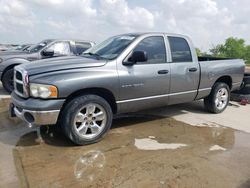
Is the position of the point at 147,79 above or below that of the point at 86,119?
above

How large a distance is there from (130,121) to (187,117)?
1.38 m

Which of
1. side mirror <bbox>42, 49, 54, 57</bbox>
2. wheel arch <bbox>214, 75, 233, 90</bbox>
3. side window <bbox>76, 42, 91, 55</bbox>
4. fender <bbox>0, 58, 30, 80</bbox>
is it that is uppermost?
side window <bbox>76, 42, 91, 55</bbox>

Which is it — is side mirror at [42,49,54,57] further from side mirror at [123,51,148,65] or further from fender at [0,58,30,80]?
side mirror at [123,51,148,65]

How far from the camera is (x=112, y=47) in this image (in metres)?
5.31

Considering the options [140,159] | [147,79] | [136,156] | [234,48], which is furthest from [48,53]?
[234,48]

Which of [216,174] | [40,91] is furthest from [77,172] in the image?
[216,174]

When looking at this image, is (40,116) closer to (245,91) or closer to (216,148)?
(216,148)

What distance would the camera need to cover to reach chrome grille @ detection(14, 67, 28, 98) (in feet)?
14.0

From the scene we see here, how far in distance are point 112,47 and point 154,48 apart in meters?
0.80

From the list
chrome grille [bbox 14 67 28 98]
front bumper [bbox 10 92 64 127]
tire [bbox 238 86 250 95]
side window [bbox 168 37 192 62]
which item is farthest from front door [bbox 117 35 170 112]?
tire [bbox 238 86 250 95]

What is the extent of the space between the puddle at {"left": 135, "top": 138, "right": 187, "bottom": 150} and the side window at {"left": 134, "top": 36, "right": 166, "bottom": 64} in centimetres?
143

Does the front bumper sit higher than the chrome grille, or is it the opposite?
the chrome grille

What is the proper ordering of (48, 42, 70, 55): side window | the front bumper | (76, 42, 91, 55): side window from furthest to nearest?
(76, 42, 91, 55): side window < (48, 42, 70, 55): side window < the front bumper

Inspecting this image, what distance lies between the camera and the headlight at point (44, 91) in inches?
161
